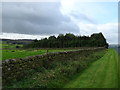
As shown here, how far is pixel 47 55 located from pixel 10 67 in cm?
441

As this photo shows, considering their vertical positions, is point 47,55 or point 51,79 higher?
point 47,55

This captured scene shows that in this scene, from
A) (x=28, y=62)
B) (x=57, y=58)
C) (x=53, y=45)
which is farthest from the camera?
(x=53, y=45)

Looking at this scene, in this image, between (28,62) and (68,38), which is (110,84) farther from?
(68,38)

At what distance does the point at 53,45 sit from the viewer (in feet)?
231

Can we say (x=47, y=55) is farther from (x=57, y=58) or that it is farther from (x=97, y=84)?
(x=97, y=84)

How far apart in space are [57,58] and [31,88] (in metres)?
6.69

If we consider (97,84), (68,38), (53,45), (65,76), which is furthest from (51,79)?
(68,38)

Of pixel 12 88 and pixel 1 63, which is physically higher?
pixel 1 63

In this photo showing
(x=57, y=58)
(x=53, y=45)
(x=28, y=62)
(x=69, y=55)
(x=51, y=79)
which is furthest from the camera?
(x=53, y=45)

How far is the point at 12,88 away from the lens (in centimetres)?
643

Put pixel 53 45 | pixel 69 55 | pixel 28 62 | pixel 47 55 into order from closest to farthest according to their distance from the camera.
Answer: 1. pixel 28 62
2. pixel 47 55
3. pixel 69 55
4. pixel 53 45

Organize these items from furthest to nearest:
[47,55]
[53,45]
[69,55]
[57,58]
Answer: [53,45]
[69,55]
[57,58]
[47,55]

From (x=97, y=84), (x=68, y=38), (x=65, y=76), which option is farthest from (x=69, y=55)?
(x=68, y=38)

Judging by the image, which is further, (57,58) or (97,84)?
(57,58)
